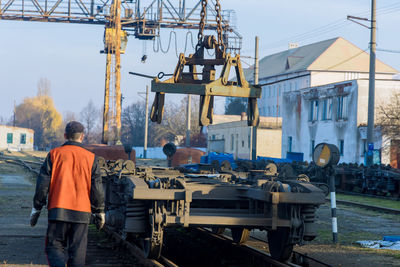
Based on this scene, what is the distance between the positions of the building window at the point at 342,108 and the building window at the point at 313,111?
3026 mm

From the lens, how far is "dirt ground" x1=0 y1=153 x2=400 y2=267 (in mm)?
9547

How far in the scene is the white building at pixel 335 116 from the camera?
41781mm

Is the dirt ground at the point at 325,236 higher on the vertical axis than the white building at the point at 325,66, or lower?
lower

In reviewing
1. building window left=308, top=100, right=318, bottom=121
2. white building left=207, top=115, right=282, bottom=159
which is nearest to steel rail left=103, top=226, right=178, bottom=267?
building window left=308, top=100, right=318, bottom=121

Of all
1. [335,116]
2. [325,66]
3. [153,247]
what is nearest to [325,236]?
→ [153,247]

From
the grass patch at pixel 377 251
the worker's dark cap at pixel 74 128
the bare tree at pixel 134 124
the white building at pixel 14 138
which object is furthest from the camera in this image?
the bare tree at pixel 134 124

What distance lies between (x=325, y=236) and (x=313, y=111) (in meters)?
35.8

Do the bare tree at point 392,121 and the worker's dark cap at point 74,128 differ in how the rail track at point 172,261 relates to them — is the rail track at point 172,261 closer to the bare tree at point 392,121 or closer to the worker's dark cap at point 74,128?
the worker's dark cap at point 74,128

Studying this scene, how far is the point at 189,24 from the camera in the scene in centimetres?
4684

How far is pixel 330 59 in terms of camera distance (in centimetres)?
8075

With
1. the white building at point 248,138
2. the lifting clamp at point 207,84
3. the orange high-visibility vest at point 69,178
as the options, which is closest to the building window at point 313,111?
the white building at point 248,138

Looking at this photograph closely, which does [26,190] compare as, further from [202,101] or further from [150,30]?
[150,30]

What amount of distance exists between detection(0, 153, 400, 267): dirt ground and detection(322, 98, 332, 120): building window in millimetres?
26222

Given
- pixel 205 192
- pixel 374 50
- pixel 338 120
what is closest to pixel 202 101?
pixel 205 192
